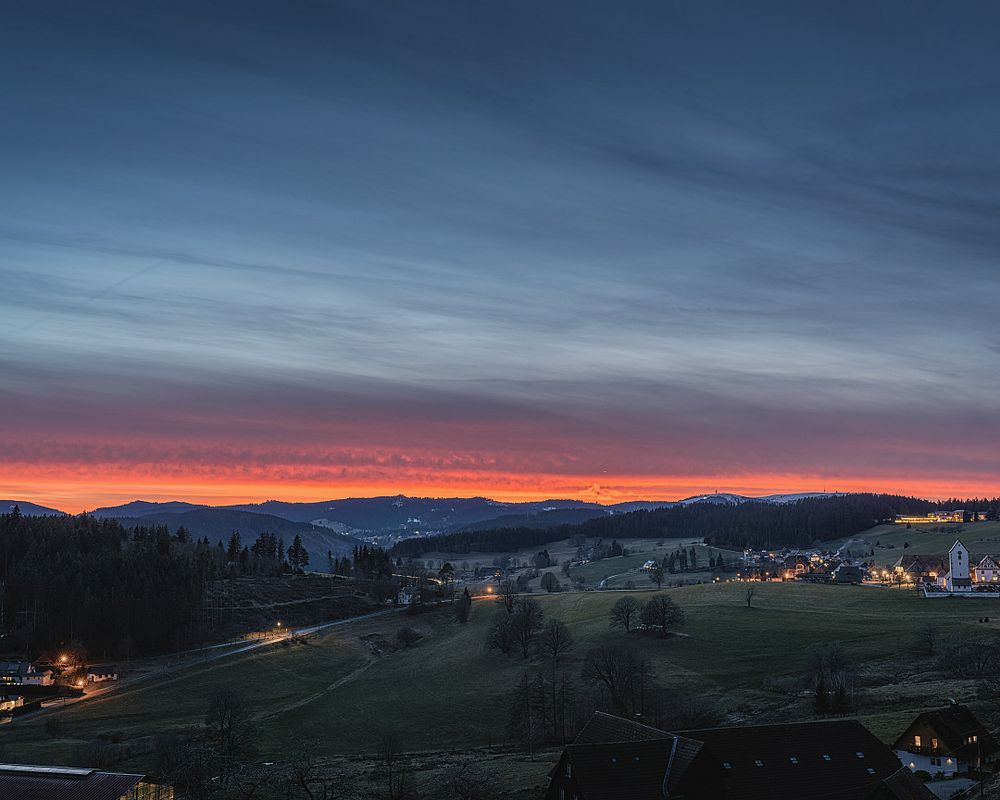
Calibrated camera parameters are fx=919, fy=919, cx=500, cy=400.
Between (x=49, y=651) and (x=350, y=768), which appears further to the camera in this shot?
(x=49, y=651)

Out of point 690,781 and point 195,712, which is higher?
point 690,781

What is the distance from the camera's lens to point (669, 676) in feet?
382

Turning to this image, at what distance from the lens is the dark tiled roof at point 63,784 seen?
2539 inches

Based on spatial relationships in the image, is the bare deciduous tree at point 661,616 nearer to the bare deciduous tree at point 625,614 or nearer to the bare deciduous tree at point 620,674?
the bare deciduous tree at point 625,614

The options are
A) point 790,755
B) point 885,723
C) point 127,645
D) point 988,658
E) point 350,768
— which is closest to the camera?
point 790,755

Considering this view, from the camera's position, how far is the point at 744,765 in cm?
5831

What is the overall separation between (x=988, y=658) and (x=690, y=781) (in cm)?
5980

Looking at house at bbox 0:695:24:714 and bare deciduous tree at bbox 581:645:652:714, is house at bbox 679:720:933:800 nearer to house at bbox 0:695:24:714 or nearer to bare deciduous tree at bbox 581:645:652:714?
bare deciduous tree at bbox 581:645:652:714

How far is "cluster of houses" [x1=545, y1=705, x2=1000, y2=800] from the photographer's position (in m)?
55.7

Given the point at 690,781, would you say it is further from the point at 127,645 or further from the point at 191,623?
the point at 191,623

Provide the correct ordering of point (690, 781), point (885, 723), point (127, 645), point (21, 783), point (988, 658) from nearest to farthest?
point (690, 781) → point (21, 783) → point (885, 723) → point (988, 658) → point (127, 645)

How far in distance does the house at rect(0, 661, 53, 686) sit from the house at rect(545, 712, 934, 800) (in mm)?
118364

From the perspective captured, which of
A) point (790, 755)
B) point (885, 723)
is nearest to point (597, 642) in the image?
point (885, 723)

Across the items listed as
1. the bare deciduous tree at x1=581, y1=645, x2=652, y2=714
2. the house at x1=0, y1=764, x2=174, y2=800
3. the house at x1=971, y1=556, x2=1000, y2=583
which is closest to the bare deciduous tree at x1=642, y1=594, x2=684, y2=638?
the bare deciduous tree at x1=581, y1=645, x2=652, y2=714
